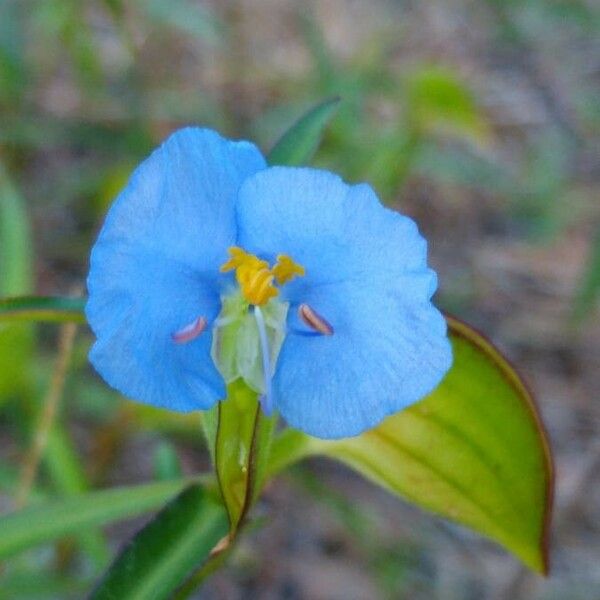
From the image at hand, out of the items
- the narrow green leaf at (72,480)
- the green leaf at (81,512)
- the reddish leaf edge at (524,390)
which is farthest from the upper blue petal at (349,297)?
the narrow green leaf at (72,480)

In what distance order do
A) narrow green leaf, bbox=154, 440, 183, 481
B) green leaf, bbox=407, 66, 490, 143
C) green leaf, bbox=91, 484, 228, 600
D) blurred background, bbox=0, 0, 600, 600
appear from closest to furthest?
green leaf, bbox=91, 484, 228, 600
narrow green leaf, bbox=154, 440, 183, 481
blurred background, bbox=0, 0, 600, 600
green leaf, bbox=407, 66, 490, 143

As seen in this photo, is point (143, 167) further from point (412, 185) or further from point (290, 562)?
point (412, 185)

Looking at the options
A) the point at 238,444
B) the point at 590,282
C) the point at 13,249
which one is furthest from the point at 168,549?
the point at 590,282

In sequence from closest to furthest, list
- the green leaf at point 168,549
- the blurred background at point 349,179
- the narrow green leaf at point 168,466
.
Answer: the green leaf at point 168,549 → the narrow green leaf at point 168,466 → the blurred background at point 349,179

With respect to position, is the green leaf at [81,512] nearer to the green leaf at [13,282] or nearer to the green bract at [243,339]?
the green bract at [243,339]

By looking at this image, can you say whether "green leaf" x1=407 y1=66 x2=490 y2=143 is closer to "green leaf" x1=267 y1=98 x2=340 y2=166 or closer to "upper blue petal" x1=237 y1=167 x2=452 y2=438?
"green leaf" x1=267 y1=98 x2=340 y2=166

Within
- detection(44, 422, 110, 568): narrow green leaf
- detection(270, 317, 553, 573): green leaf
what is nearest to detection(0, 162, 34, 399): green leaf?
detection(44, 422, 110, 568): narrow green leaf
